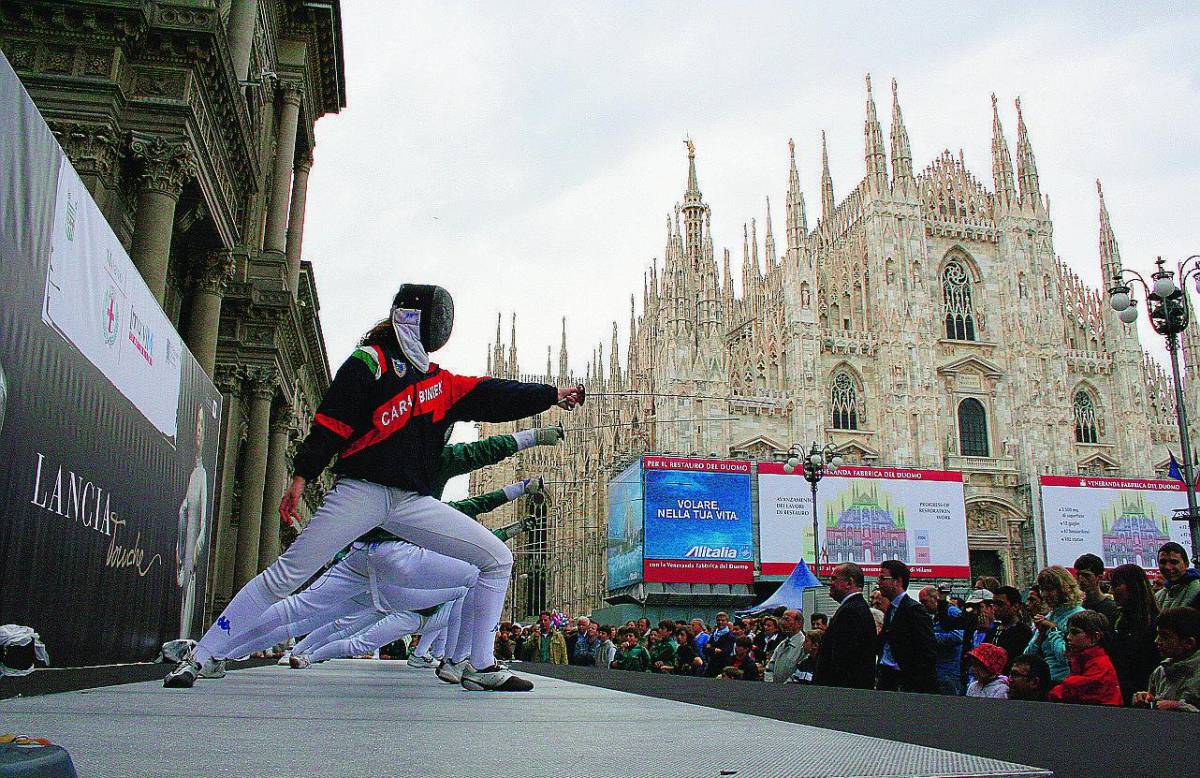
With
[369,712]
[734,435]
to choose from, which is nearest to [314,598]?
[369,712]

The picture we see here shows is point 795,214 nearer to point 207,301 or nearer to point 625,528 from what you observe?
point 625,528

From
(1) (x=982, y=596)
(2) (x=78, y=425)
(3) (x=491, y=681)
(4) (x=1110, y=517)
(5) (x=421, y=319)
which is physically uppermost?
(4) (x=1110, y=517)

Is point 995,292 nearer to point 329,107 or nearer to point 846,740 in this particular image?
point 329,107

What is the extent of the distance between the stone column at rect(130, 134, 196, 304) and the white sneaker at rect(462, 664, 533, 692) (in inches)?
299

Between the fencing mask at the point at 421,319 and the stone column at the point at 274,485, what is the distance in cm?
1575

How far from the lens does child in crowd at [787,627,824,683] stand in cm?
972

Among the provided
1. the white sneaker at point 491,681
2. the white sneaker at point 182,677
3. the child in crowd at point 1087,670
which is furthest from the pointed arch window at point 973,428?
the white sneaker at point 182,677

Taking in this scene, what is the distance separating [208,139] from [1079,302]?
42.9 m

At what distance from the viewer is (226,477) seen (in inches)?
661

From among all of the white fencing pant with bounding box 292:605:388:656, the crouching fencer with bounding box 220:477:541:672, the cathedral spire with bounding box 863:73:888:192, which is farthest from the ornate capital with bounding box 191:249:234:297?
the cathedral spire with bounding box 863:73:888:192

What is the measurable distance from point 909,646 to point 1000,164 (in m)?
43.4

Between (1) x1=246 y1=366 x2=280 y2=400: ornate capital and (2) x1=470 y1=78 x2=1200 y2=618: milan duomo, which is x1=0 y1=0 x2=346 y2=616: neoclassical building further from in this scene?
(2) x1=470 y1=78 x2=1200 y2=618: milan duomo

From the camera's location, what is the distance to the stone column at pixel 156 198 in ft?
36.4

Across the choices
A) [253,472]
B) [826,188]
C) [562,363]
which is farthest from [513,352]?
[253,472]
